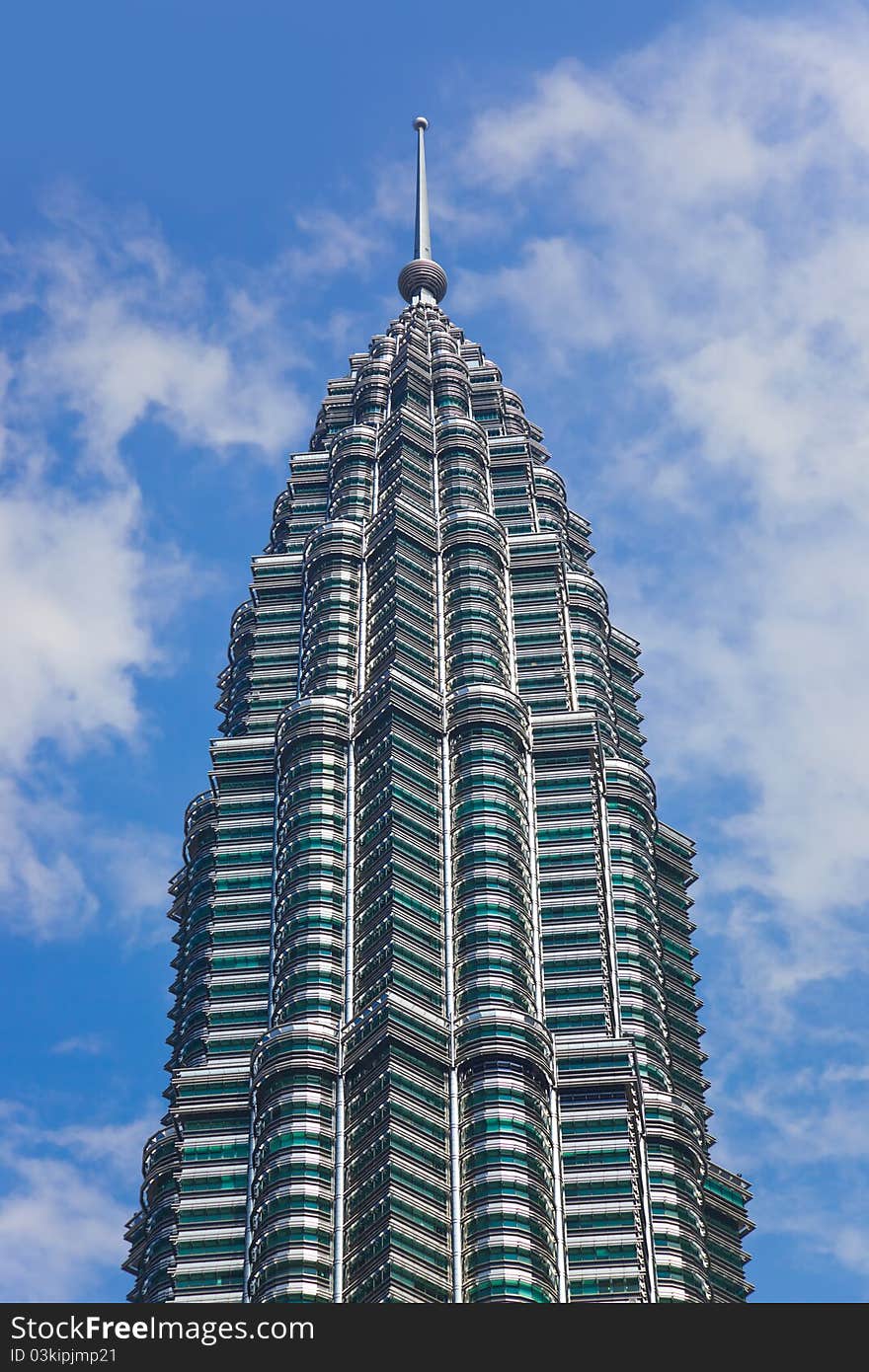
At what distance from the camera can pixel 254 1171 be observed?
7741 inches

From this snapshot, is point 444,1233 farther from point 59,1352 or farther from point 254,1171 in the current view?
point 59,1352

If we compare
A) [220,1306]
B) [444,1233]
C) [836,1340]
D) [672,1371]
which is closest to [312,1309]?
[220,1306]

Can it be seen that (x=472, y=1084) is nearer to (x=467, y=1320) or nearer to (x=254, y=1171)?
(x=254, y=1171)

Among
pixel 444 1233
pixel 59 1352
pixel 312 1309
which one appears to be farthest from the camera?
pixel 444 1233

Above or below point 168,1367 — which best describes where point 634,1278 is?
above

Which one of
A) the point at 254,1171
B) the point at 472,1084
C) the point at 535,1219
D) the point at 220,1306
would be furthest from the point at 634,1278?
the point at 220,1306

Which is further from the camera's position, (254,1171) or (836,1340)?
(254,1171)

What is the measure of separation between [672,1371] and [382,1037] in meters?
144

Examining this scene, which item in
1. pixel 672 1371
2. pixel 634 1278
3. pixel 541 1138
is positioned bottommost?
pixel 672 1371

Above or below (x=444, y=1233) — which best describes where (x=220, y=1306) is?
below

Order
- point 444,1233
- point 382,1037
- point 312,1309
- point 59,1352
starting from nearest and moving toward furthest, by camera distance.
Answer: point 59,1352 < point 312,1309 < point 444,1233 < point 382,1037

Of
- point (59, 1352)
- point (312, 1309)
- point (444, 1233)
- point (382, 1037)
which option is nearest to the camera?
point (59, 1352)

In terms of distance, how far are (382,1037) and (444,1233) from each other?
67.6 ft

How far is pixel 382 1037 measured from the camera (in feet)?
652
